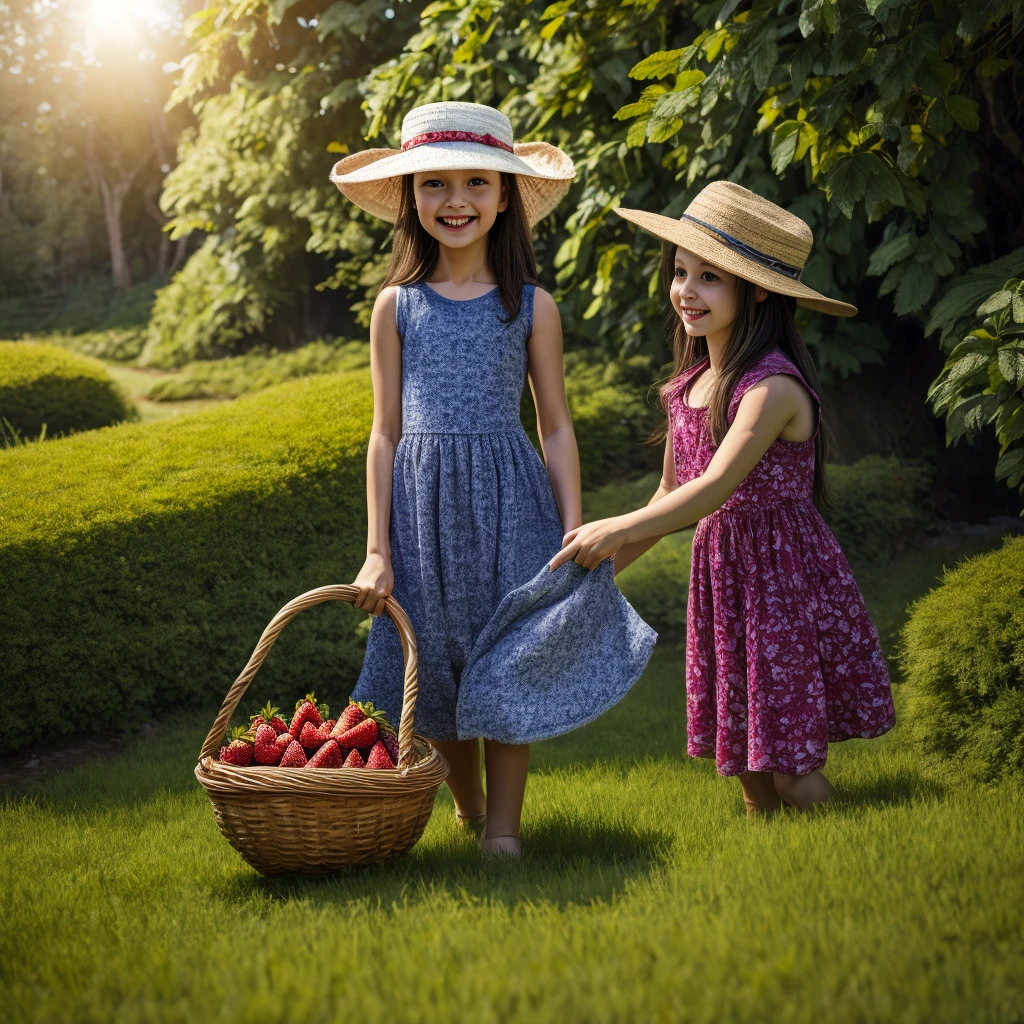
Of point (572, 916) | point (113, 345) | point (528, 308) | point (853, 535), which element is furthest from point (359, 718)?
point (113, 345)

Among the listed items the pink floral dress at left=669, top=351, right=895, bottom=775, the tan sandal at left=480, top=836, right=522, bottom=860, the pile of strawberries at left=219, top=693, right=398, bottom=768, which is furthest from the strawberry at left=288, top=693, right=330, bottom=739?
the pink floral dress at left=669, top=351, right=895, bottom=775

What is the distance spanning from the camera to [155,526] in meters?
4.87

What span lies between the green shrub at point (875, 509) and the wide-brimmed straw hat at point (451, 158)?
3343 mm

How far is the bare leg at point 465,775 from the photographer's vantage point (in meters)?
3.24

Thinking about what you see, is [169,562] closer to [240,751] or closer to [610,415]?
[240,751]

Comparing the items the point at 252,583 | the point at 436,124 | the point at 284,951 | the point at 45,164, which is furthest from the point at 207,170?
the point at 45,164

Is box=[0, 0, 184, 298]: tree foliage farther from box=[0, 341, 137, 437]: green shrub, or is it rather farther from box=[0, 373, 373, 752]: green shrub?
box=[0, 373, 373, 752]: green shrub

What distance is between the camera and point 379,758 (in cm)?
276

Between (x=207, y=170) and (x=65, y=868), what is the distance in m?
9.46

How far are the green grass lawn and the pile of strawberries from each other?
1.06ft

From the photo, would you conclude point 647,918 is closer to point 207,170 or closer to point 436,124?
point 436,124

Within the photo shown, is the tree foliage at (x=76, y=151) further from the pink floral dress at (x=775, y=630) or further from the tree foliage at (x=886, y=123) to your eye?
the pink floral dress at (x=775, y=630)

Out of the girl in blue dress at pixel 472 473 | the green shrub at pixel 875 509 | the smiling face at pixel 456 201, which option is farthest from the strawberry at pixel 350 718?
the green shrub at pixel 875 509

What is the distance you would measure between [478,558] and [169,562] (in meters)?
2.34
